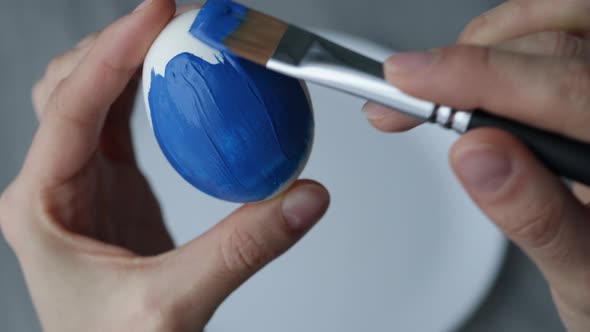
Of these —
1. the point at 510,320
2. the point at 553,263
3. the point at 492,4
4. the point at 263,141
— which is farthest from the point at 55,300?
the point at 492,4

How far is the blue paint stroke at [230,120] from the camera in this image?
72cm

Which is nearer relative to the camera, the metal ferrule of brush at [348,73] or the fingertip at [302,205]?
the metal ferrule of brush at [348,73]

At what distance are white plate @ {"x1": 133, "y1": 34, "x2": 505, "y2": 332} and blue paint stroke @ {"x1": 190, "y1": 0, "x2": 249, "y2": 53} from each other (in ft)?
2.33

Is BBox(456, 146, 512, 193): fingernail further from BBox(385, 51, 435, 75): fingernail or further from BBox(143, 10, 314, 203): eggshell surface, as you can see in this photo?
BBox(143, 10, 314, 203): eggshell surface

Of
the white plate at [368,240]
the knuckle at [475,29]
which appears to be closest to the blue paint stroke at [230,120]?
the knuckle at [475,29]

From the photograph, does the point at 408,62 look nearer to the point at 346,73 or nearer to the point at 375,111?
the point at 346,73

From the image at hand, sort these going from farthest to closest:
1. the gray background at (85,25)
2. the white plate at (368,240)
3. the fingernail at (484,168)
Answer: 1. the gray background at (85,25)
2. the white plate at (368,240)
3. the fingernail at (484,168)

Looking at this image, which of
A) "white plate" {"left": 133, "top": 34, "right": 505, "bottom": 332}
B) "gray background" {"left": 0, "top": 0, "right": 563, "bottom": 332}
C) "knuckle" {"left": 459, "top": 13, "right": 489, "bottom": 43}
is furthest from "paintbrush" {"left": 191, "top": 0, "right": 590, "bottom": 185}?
"gray background" {"left": 0, "top": 0, "right": 563, "bottom": 332}

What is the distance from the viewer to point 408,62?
59 cm

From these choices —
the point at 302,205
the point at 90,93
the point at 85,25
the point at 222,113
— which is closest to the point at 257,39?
the point at 222,113

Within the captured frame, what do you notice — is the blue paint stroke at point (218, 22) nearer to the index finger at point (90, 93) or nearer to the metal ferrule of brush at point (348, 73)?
the metal ferrule of brush at point (348, 73)

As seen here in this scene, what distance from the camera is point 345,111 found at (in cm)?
140

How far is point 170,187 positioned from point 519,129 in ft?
3.15

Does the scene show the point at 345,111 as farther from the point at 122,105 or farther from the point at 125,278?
the point at 125,278
